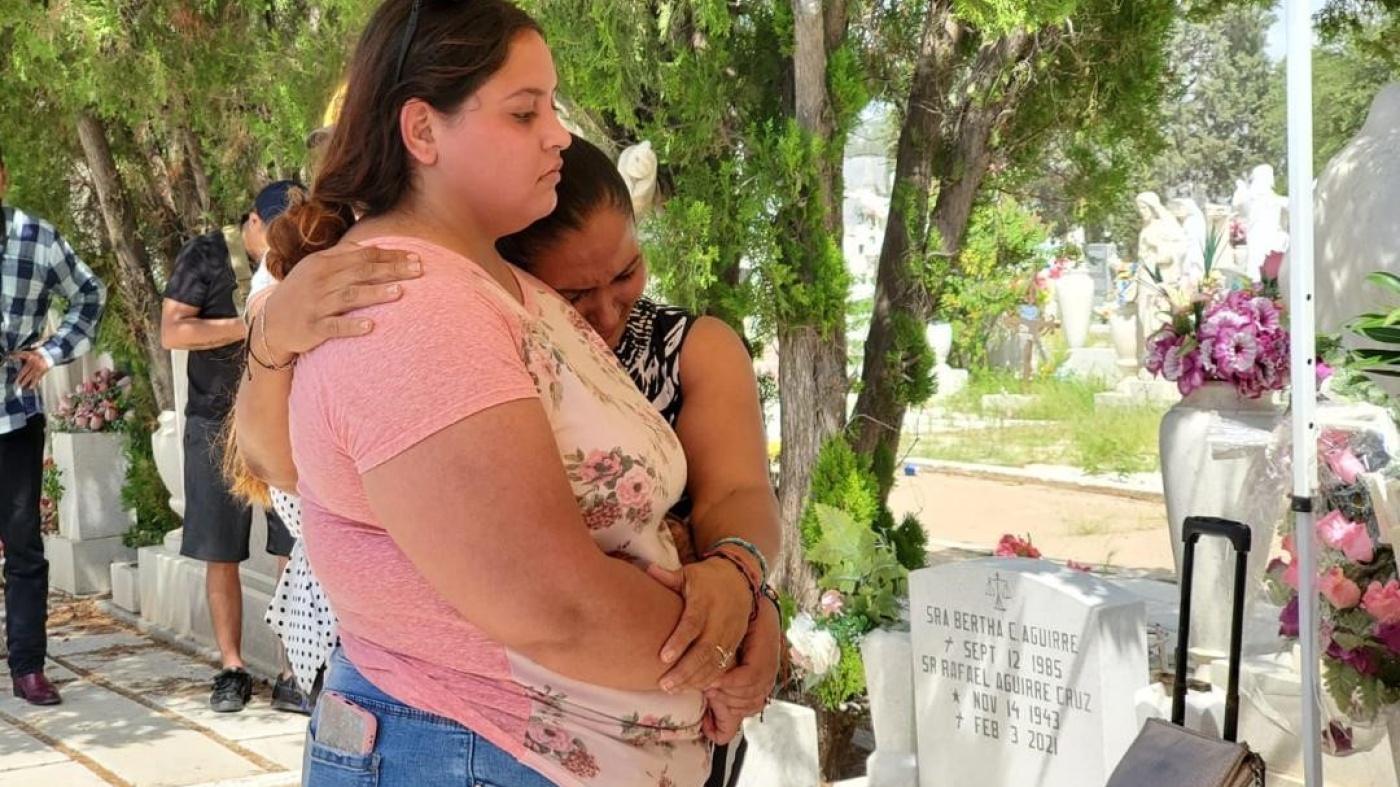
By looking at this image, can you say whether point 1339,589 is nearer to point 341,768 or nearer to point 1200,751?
point 1200,751

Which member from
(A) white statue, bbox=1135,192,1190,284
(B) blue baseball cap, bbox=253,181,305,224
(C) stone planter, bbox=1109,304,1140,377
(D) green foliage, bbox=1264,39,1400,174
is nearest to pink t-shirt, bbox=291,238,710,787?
(B) blue baseball cap, bbox=253,181,305,224

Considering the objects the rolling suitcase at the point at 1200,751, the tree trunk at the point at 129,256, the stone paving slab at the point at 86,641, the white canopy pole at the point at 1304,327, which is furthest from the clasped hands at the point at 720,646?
the tree trunk at the point at 129,256

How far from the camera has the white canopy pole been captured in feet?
9.48

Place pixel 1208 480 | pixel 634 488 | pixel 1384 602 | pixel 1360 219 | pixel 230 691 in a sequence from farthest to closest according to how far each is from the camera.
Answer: pixel 230 691
pixel 1208 480
pixel 1360 219
pixel 1384 602
pixel 634 488

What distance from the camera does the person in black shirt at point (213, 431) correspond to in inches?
236

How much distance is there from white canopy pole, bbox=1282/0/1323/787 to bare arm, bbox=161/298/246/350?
4.05 m

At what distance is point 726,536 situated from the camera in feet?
6.18

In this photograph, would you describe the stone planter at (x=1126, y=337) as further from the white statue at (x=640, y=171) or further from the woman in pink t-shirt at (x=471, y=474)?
the woman in pink t-shirt at (x=471, y=474)

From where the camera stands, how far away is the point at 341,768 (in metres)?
1.63

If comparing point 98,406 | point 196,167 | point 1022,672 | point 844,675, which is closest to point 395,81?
point 1022,672

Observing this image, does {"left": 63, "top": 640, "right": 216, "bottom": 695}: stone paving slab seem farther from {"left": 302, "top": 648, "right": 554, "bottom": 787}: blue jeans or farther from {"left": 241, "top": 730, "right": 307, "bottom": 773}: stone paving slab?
{"left": 302, "top": 648, "right": 554, "bottom": 787}: blue jeans

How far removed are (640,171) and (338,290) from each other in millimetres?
4022

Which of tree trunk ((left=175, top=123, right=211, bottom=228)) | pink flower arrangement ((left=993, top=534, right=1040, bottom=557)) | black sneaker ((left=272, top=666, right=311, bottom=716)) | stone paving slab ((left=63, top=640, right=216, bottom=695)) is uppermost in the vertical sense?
tree trunk ((left=175, top=123, right=211, bottom=228))

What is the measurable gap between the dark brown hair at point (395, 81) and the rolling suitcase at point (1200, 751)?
5.00ft
